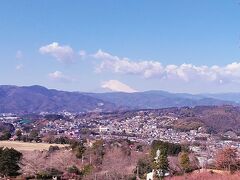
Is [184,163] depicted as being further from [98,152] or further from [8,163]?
[8,163]

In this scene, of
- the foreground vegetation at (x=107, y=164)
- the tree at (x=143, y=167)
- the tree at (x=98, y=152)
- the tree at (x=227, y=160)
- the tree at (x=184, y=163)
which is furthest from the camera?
the tree at (x=98, y=152)

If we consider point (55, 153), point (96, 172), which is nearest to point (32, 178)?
point (96, 172)

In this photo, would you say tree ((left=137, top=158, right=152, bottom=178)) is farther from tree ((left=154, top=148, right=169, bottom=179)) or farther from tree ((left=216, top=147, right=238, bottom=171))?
tree ((left=216, top=147, right=238, bottom=171))

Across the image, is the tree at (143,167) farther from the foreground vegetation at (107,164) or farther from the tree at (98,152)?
the tree at (98,152)

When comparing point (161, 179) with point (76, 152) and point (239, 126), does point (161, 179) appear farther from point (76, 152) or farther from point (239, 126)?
point (239, 126)

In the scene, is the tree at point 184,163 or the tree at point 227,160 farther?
the tree at point 184,163

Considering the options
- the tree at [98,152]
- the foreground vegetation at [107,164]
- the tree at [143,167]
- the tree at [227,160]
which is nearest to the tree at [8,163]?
the foreground vegetation at [107,164]

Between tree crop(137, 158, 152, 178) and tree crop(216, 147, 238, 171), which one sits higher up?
tree crop(216, 147, 238, 171)

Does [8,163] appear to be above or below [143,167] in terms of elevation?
above

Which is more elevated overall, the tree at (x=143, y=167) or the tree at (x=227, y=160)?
the tree at (x=227, y=160)

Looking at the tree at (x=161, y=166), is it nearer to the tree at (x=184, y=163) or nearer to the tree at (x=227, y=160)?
the tree at (x=184, y=163)

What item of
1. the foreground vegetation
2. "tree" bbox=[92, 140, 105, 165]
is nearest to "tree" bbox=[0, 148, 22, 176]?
the foreground vegetation

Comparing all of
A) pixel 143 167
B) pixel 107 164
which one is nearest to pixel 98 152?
pixel 107 164

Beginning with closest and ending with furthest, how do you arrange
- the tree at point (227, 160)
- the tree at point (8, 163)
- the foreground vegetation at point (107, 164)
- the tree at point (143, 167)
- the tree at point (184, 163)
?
the tree at point (8, 163)
the foreground vegetation at point (107, 164)
the tree at point (227, 160)
the tree at point (143, 167)
the tree at point (184, 163)
